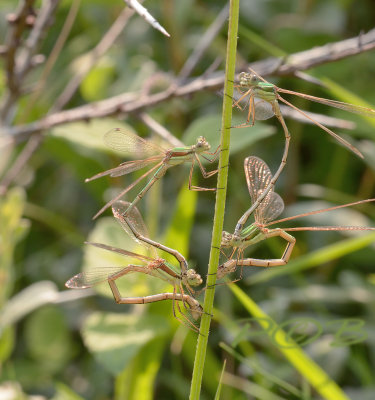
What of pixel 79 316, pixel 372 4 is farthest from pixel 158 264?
pixel 372 4

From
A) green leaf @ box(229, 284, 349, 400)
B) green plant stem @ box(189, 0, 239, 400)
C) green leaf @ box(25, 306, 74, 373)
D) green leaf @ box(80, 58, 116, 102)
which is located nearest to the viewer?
green plant stem @ box(189, 0, 239, 400)

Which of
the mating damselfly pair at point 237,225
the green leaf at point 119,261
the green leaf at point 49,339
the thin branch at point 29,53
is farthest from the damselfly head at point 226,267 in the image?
the green leaf at point 49,339

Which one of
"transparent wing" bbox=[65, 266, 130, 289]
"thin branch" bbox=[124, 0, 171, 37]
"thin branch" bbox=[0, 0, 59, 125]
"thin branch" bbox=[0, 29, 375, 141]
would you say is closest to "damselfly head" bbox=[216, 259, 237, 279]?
"transparent wing" bbox=[65, 266, 130, 289]

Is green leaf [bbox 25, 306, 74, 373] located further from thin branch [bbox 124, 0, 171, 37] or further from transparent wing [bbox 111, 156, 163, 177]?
thin branch [bbox 124, 0, 171, 37]

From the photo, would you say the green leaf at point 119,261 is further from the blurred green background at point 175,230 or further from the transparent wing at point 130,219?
the transparent wing at point 130,219

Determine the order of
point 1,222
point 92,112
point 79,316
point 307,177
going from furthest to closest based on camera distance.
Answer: point 307,177
point 79,316
point 92,112
point 1,222

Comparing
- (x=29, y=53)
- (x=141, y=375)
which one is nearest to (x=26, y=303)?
(x=141, y=375)

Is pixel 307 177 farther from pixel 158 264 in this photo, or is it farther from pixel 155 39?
pixel 158 264
